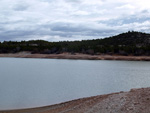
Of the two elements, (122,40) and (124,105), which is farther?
(122,40)

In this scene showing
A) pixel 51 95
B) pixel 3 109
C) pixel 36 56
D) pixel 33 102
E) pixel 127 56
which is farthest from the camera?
pixel 36 56

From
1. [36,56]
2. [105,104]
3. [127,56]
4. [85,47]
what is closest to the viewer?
[105,104]

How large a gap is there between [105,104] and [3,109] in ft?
20.4

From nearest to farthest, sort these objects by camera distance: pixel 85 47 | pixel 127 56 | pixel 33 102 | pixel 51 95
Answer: pixel 33 102 → pixel 51 95 → pixel 127 56 → pixel 85 47

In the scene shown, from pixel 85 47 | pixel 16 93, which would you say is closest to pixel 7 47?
pixel 85 47

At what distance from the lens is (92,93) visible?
56.9 ft

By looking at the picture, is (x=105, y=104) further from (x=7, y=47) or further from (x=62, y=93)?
(x=7, y=47)

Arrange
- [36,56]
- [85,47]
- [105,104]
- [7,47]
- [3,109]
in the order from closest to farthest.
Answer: [105,104] < [3,109] < [36,56] < [85,47] < [7,47]

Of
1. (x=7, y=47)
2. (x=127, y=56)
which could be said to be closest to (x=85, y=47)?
(x=127, y=56)

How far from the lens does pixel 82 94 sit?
16.9m

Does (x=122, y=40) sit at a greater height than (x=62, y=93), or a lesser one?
greater

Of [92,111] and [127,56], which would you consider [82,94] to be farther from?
[127,56]

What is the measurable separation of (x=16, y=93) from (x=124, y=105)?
9.87 metres

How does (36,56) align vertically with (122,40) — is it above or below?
below
